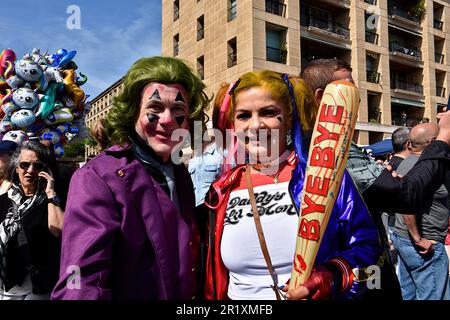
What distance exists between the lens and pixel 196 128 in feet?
5.57

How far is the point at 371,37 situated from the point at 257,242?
19.4 metres

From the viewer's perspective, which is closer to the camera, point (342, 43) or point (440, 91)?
point (342, 43)

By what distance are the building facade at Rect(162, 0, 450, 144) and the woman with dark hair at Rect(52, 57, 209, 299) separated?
12830 millimetres

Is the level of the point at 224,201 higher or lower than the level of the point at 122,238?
higher

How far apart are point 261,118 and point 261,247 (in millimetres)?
515

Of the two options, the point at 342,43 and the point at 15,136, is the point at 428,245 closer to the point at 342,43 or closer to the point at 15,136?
the point at 15,136

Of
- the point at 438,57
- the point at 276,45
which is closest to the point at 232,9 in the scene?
the point at 276,45

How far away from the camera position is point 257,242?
55.9 inches

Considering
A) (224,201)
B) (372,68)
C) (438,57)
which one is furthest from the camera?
(438,57)

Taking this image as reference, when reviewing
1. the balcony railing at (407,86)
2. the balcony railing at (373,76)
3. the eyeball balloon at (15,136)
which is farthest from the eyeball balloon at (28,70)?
the balcony railing at (407,86)

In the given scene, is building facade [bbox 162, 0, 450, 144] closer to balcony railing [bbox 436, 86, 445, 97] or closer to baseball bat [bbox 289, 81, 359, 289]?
balcony railing [bbox 436, 86, 445, 97]

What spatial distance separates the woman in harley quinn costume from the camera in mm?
1294
